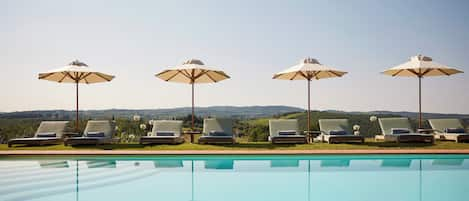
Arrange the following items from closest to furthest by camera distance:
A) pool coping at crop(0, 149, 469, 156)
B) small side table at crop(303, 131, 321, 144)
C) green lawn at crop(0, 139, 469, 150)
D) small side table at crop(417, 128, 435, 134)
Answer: pool coping at crop(0, 149, 469, 156) → green lawn at crop(0, 139, 469, 150) → small side table at crop(417, 128, 435, 134) → small side table at crop(303, 131, 321, 144)

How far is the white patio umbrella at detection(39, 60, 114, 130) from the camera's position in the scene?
11.3 m

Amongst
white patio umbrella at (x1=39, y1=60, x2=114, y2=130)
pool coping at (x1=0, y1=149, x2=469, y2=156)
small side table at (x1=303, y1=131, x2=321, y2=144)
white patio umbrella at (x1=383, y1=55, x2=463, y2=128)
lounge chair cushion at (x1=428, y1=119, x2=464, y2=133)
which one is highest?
white patio umbrella at (x1=383, y1=55, x2=463, y2=128)

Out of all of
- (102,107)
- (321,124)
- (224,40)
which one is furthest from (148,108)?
(321,124)

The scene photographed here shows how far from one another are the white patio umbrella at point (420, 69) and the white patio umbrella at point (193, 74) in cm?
475

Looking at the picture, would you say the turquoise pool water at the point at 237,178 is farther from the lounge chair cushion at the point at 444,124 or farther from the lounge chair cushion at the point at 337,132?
the lounge chair cushion at the point at 444,124

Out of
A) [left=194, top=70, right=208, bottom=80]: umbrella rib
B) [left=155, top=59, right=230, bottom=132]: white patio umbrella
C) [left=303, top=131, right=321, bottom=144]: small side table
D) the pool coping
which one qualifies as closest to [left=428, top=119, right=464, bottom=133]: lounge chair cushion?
the pool coping

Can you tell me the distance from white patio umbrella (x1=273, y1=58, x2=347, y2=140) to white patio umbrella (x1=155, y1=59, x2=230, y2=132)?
169cm

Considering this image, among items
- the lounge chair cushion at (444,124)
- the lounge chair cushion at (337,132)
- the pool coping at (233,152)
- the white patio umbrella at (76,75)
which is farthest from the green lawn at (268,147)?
the white patio umbrella at (76,75)

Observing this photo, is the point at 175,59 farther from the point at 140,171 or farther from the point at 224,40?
the point at 140,171

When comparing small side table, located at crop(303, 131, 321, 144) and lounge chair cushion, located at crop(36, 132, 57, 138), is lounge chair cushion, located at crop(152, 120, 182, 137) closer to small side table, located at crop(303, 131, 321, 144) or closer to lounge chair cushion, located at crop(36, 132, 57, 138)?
lounge chair cushion, located at crop(36, 132, 57, 138)

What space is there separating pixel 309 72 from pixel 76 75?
257 inches

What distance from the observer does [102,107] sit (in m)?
19.5

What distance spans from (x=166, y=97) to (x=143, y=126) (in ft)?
28.8

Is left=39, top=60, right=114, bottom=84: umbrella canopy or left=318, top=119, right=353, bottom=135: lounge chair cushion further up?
left=39, top=60, right=114, bottom=84: umbrella canopy
